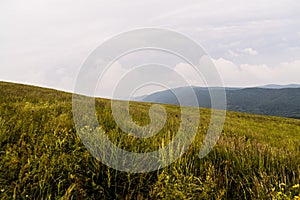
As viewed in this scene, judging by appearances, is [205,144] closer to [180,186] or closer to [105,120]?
[180,186]

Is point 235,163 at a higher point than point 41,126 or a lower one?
lower

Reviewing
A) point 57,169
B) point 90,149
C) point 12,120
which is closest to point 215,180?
point 90,149

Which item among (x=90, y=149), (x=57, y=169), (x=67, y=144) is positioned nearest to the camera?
(x=57, y=169)

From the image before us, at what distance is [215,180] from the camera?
3.97m

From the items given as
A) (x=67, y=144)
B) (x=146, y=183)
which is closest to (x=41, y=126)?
(x=67, y=144)

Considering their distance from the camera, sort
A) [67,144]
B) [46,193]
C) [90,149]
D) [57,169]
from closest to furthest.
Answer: [46,193], [57,169], [90,149], [67,144]

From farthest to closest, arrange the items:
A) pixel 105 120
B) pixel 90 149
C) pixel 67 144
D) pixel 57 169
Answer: pixel 105 120, pixel 67 144, pixel 90 149, pixel 57 169

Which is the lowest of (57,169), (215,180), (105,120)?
(215,180)

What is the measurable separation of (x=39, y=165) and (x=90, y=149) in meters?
0.89

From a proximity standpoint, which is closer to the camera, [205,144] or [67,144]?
[67,144]

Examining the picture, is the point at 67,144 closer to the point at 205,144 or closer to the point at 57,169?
the point at 57,169

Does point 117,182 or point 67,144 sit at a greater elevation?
point 67,144

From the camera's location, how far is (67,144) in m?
4.64

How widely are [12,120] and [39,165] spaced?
2642 mm
